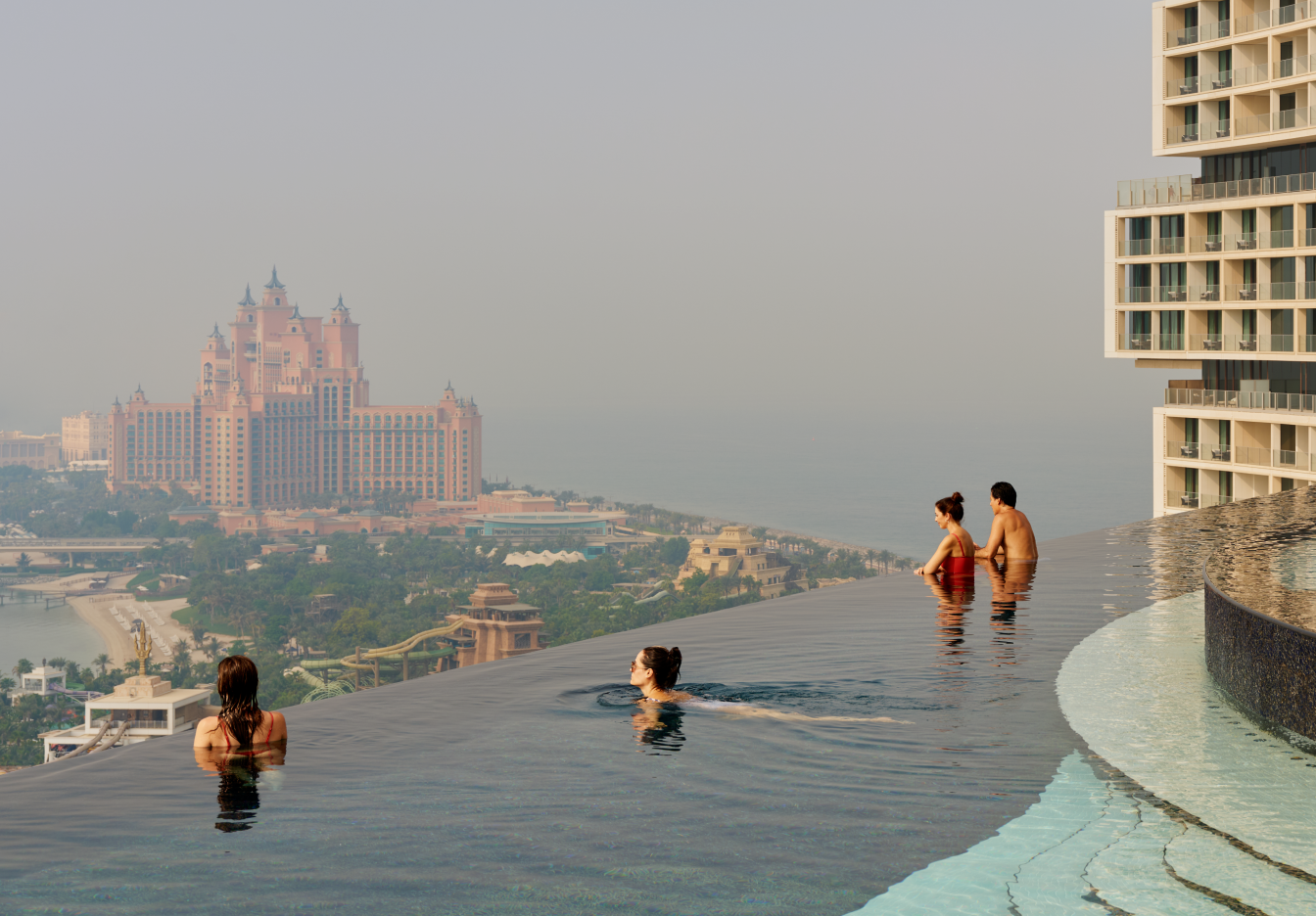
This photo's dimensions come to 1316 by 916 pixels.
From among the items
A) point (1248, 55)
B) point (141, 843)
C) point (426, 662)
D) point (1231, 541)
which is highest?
point (1248, 55)

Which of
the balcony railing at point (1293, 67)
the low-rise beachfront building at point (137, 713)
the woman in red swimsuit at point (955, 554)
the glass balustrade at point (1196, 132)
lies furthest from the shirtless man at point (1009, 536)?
the low-rise beachfront building at point (137, 713)

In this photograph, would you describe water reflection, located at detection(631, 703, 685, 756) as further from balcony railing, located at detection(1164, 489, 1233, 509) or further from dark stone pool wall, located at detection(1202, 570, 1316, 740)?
balcony railing, located at detection(1164, 489, 1233, 509)

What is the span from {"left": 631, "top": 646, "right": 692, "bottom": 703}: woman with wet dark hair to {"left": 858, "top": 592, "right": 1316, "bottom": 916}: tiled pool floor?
295cm

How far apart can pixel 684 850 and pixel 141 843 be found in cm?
294

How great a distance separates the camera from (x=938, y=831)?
21.0 ft

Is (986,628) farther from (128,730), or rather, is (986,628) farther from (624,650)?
(128,730)

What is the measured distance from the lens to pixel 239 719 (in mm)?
8305

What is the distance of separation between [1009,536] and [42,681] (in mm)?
107864

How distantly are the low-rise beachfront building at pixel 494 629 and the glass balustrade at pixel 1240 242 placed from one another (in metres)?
59.2

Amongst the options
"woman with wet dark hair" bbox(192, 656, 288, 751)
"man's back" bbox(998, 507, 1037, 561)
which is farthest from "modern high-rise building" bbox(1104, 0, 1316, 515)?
"woman with wet dark hair" bbox(192, 656, 288, 751)

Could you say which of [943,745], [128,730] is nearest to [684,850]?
[943,745]

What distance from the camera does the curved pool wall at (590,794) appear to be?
5887 mm

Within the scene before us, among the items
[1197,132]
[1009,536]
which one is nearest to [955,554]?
[1009,536]

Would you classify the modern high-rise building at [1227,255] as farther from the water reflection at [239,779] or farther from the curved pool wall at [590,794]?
the water reflection at [239,779]
